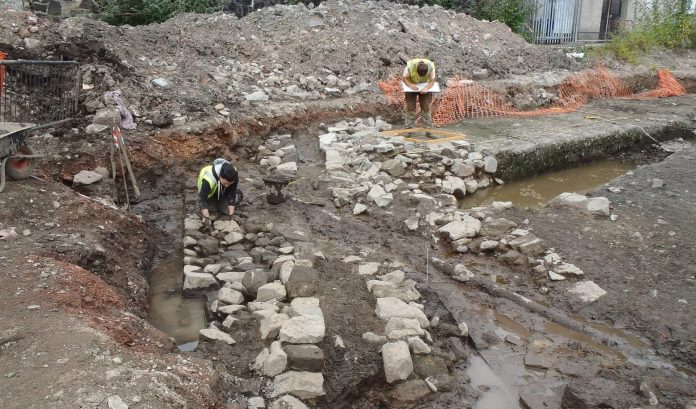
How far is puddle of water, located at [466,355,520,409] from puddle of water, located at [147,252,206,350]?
2208 mm

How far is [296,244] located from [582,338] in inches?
109

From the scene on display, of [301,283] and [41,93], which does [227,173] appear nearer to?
[301,283]

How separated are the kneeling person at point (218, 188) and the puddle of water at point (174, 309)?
2.62ft

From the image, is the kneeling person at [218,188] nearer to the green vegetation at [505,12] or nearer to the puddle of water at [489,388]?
the puddle of water at [489,388]

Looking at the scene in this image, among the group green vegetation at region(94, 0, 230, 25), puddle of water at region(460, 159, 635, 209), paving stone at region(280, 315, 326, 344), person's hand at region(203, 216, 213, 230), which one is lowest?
paving stone at region(280, 315, 326, 344)

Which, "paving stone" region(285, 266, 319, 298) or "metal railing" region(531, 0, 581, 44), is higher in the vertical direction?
"metal railing" region(531, 0, 581, 44)

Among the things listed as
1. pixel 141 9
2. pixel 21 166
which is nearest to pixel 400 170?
pixel 21 166

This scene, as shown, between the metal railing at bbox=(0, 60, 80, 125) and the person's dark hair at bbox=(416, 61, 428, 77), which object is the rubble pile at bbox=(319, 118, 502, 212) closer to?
the person's dark hair at bbox=(416, 61, 428, 77)

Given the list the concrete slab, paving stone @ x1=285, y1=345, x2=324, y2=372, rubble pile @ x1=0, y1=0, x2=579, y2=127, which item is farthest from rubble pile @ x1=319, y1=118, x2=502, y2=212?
paving stone @ x1=285, y1=345, x2=324, y2=372

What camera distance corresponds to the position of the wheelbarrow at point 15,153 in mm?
5121

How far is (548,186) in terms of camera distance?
8.12 meters

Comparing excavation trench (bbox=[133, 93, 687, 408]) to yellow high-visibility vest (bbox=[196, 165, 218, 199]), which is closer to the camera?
excavation trench (bbox=[133, 93, 687, 408])

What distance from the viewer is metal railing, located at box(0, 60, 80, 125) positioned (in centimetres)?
681

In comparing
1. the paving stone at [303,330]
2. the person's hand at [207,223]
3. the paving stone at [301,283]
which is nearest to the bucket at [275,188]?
the person's hand at [207,223]
